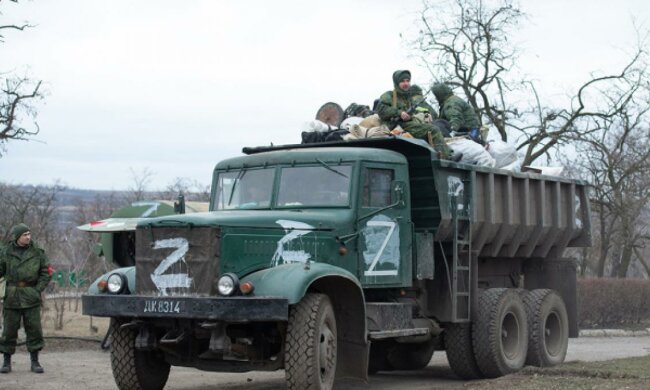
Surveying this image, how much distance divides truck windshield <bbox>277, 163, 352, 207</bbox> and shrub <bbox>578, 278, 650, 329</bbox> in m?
13.7

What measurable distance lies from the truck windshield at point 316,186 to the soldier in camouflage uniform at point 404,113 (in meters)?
1.70

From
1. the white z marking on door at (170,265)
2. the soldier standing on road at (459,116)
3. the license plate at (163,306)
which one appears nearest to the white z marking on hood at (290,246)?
the white z marking on door at (170,265)

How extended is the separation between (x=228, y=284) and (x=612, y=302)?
16869mm

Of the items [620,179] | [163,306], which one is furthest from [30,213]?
[163,306]

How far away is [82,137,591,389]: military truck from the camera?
967cm

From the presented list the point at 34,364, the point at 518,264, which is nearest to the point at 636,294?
the point at 518,264

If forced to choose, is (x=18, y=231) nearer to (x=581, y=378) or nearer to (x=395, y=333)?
(x=395, y=333)

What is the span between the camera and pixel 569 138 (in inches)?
971

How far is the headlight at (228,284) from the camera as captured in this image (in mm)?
9391

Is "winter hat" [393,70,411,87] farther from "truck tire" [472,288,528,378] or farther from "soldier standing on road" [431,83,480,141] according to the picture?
"truck tire" [472,288,528,378]

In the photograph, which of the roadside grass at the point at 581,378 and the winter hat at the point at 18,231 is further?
the winter hat at the point at 18,231

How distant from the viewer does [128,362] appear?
34.0 feet

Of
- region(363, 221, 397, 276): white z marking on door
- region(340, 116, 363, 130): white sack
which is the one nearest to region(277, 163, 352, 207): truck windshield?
region(363, 221, 397, 276): white z marking on door

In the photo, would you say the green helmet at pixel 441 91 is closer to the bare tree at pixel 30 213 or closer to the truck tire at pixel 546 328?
the truck tire at pixel 546 328
